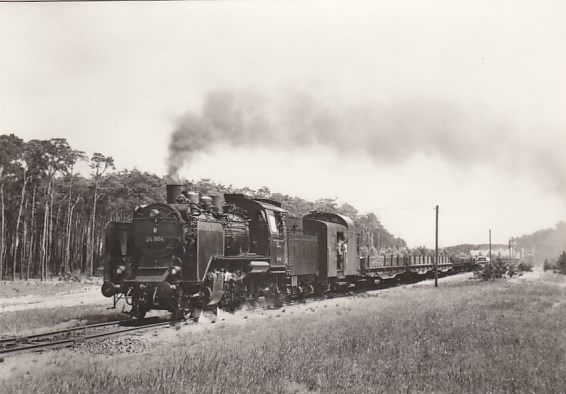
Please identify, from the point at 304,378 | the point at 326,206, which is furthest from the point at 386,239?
the point at 304,378

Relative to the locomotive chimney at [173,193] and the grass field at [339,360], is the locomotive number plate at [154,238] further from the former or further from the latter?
the grass field at [339,360]

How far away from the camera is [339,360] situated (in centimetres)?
555

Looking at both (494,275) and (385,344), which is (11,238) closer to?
(494,275)

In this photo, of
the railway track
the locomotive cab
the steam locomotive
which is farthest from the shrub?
the railway track

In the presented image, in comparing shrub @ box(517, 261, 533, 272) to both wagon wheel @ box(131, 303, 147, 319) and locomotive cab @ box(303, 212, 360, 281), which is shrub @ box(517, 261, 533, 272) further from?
wagon wheel @ box(131, 303, 147, 319)

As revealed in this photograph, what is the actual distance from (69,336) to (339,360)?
12.8 feet

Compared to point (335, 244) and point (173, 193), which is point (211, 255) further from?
point (335, 244)

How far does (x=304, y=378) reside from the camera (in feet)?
16.3

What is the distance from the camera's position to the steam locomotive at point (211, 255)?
27.8 ft

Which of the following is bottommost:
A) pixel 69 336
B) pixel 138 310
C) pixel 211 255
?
pixel 69 336

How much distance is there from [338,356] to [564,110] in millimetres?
4210

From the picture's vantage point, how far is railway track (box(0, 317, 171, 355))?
6.28 m

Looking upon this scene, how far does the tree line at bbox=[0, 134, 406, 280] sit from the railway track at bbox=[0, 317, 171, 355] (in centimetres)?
1512

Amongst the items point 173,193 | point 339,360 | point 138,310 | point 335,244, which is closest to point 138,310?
point 138,310
